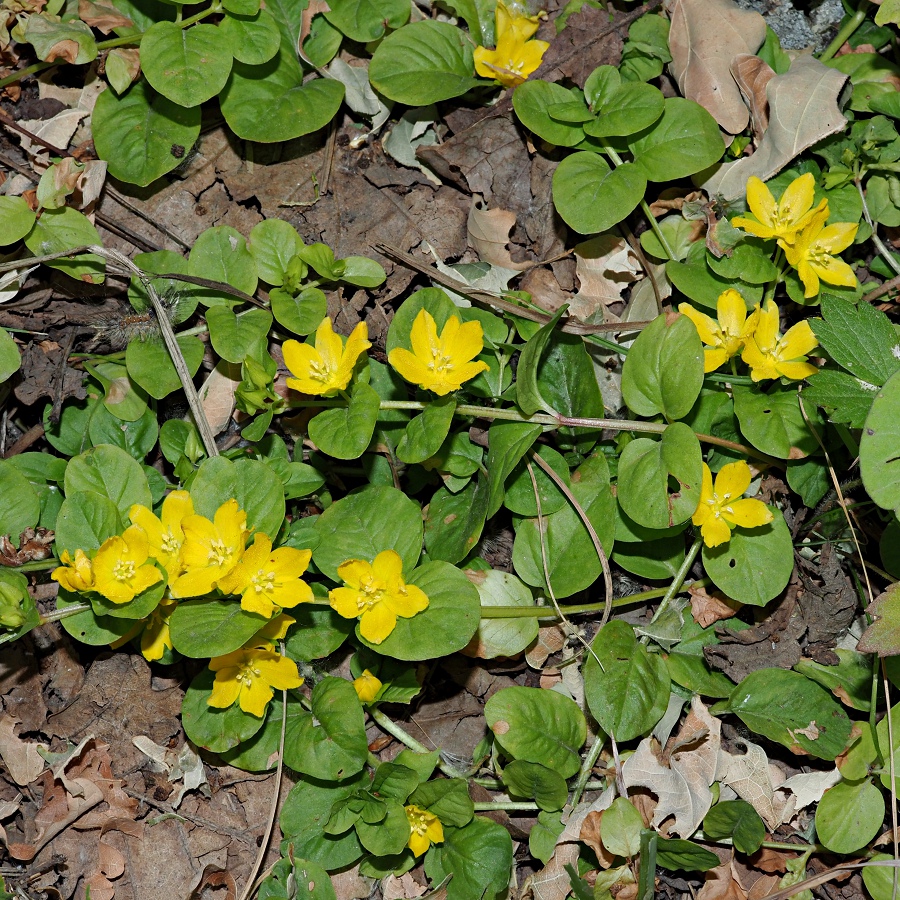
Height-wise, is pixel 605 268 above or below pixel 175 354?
above

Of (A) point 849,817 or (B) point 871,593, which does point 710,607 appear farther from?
(A) point 849,817

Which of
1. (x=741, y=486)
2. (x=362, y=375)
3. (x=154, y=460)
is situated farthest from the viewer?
(x=154, y=460)

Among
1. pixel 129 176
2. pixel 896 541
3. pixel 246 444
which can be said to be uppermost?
pixel 896 541

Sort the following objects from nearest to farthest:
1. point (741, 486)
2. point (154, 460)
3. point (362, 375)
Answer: point (741, 486)
point (362, 375)
point (154, 460)

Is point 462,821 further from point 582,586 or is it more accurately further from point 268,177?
point 268,177

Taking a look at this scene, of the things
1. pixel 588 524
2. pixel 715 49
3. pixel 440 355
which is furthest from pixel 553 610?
pixel 715 49

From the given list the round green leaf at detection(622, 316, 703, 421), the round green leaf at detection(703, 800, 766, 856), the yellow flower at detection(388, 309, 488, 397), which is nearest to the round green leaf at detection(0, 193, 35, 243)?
the yellow flower at detection(388, 309, 488, 397)

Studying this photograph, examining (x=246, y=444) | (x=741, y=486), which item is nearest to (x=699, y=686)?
(x=741, y=486)
